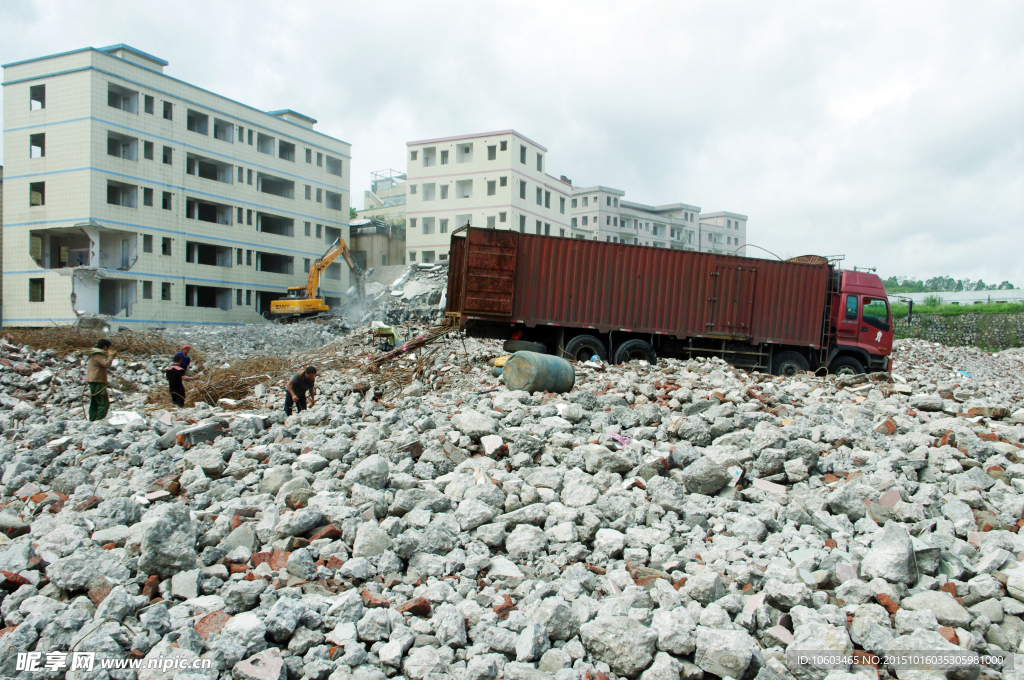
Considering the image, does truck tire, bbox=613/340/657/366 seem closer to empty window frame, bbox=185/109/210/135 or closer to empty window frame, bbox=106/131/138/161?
empty window frame, bbox=106/131/138/161

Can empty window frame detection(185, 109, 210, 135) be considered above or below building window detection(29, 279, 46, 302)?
above

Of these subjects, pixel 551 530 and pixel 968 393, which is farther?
pixel 968 393

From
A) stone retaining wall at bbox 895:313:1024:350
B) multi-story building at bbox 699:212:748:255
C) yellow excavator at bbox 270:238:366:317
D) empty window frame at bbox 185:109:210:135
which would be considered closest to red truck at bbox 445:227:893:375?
yellow excavator at bbox 270:238:366:317

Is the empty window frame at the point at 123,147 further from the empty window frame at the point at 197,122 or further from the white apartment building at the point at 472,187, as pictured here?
the white apartment building at the point at 472,187

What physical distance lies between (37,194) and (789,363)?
33006 mm

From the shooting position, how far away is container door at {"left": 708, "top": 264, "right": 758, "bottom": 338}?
1410 centimetres

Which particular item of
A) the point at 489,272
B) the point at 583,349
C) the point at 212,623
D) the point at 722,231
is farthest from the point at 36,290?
the point at 722,231

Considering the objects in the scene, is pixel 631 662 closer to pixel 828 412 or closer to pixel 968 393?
pixel 828 412

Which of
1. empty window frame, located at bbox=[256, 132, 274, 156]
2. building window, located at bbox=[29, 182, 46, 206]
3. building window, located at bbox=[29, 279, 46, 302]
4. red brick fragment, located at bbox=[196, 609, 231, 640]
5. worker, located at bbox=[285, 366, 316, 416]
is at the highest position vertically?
empty window frame, located at bbox=[256, 132, 274, 156]

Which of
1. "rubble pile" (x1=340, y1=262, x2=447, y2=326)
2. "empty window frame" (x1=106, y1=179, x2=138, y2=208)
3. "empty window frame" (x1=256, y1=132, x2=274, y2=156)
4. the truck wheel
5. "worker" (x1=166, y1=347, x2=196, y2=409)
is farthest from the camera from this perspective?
"empty window frame" (x1=256, y1=132, x2=274, y2=156)

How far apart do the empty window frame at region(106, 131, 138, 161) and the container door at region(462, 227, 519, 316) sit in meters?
24.8

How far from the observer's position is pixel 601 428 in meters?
6.67

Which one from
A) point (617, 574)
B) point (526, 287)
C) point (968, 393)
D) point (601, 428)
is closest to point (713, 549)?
point (617, 574)

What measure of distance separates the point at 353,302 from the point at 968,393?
3035cm
